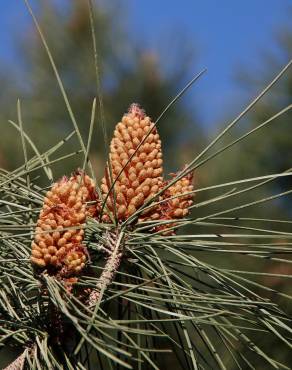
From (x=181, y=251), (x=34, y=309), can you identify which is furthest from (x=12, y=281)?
(x=181, y=251)

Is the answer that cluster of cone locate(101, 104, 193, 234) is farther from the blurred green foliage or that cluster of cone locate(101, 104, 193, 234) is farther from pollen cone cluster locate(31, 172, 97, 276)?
the blurred green foliage

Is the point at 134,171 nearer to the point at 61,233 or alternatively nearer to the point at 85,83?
the point at 61,233

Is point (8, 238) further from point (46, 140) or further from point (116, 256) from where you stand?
point (46, 140)

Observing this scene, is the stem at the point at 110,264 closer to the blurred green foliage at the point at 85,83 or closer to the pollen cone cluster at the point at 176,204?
the pollen cone cluster at the point at 176,204

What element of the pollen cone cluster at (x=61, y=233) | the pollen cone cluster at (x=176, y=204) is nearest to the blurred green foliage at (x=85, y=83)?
the pollen cone cluster at (x=176, y=204)

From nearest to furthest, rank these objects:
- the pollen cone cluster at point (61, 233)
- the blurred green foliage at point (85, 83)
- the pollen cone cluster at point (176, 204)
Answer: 1. the pollen cone cluster at point (61, 233)
2. the pollen cone cluster at point (176, 204)
3. the blurred green foliage at point (85, 83)

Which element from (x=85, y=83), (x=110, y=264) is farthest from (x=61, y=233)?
→ (x=85, y=83)
